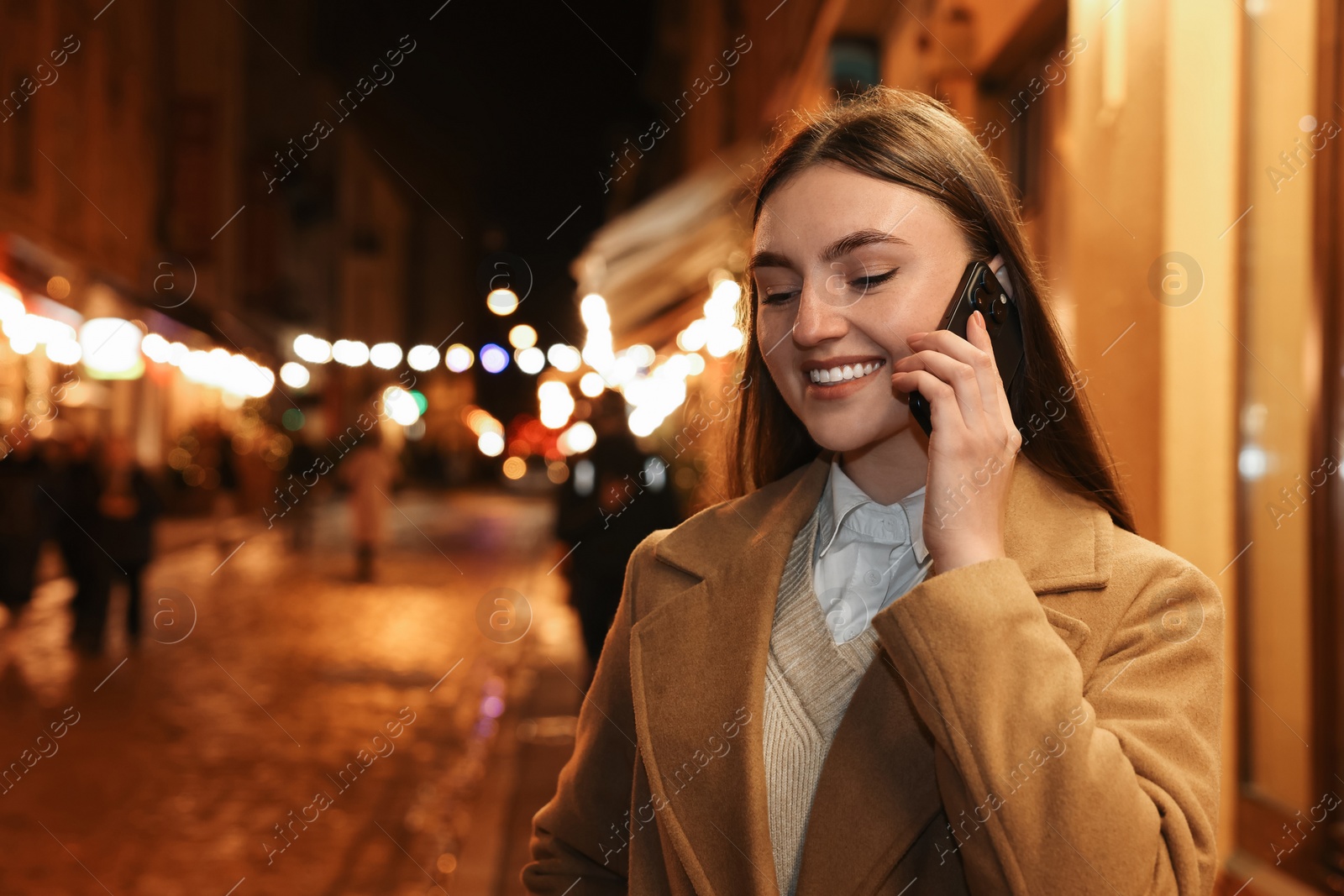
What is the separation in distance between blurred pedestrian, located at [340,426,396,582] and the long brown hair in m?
14.9

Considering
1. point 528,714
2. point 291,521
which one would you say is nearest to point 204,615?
point 528,714

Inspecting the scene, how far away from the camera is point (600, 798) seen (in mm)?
1878

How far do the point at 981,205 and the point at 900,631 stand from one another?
671 millimetres

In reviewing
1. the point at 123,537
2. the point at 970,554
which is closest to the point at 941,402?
the point at 970,554

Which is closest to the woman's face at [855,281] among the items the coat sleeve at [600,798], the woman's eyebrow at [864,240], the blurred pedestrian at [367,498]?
the woman's eyebrow at [864,240]

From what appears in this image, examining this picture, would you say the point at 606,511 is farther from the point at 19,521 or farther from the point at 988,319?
the point at 19,521

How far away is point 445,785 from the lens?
254 inches

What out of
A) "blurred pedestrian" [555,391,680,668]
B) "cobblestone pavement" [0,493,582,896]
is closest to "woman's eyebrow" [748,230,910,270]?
"cobblestone pavement" [0,493,582,896]

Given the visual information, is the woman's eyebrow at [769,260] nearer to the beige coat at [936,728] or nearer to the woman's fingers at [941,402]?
the woman's fingers at [941,402]

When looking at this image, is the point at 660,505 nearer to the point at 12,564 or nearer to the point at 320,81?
the point at 12,564

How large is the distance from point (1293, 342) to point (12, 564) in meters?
10.4

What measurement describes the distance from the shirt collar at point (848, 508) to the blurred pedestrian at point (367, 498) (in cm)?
1465

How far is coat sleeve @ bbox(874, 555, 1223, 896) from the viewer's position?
125cm

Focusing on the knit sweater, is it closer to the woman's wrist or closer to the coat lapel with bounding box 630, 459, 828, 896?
the coat lapel with bounding box 630, 459, 828, 896
